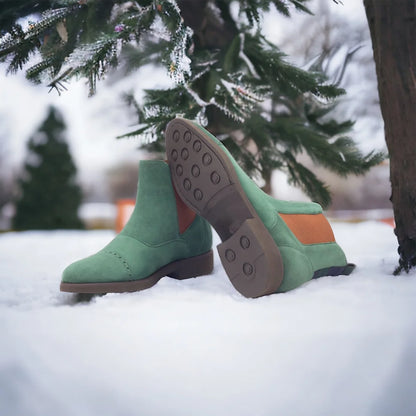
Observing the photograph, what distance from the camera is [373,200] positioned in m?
8.60

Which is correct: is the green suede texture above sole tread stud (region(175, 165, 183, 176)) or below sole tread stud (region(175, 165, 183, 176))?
below

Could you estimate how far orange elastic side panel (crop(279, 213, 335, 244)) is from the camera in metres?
0.87

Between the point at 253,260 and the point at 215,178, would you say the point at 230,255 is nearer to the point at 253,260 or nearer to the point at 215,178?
the point at 253,260

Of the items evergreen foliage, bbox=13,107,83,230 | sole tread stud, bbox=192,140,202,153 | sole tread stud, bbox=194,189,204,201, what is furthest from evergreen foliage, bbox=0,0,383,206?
evergreen foliage, bbox=13,107,83,230

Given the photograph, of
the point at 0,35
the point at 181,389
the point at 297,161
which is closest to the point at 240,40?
the point at 297,161

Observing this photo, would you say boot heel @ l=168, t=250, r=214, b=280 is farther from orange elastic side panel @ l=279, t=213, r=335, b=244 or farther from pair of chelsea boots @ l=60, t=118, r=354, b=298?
orange elastic side panel @ l=279, t=213, r=335, b=244

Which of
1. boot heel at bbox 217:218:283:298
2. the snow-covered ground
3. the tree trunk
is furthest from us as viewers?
the tree trunk

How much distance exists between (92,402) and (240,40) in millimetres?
1185

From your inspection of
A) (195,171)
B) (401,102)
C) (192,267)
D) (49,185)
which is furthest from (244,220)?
(49,185)

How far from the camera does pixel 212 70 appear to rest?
129 centimetres

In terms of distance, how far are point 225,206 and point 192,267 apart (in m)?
0.27

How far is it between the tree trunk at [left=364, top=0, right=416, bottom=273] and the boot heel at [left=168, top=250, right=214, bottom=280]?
1.56 ft

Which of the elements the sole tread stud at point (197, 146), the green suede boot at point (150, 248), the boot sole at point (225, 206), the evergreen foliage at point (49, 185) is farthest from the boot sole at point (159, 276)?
the evergreen foliage at point (49, 185)

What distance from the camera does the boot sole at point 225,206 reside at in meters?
0.75
